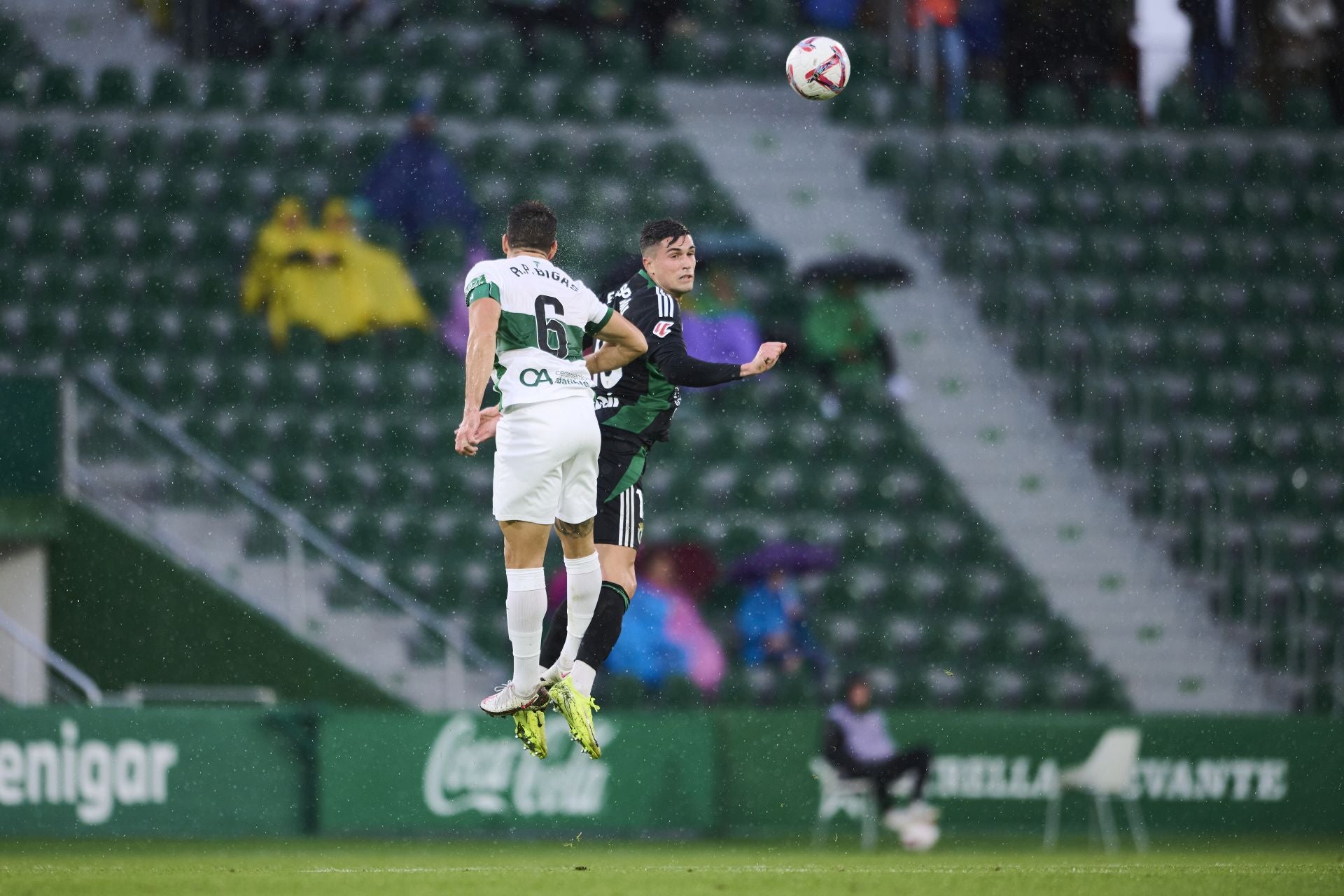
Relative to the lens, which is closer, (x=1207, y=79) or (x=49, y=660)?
(x=49, y=660)

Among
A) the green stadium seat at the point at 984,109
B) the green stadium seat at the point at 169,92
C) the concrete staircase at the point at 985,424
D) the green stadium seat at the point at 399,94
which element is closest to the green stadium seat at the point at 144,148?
the green stadium seat at the point at 169,92

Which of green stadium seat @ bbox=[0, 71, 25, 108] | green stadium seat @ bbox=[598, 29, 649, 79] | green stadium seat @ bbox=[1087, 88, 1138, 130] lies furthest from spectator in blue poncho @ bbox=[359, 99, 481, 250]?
green stadium seat @ bbox=[1087, 88, 1138, 130]

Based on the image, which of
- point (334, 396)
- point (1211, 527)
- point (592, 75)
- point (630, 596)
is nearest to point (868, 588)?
point (1211, 527)

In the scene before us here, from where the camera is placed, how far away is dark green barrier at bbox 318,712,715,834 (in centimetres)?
1371

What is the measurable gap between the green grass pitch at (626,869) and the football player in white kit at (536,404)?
0.93 metres

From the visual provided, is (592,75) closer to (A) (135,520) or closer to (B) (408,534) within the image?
(B) (408,534)

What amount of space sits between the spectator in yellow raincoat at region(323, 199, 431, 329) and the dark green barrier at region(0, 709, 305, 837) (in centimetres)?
391

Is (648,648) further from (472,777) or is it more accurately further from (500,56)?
(500,56)

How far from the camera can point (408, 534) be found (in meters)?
15.2

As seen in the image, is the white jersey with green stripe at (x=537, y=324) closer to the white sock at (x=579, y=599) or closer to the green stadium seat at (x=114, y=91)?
the white sock at (x=579, y=599)

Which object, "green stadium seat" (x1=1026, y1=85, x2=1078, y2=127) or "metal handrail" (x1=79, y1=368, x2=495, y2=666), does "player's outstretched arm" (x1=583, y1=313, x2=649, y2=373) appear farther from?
"green stadium seat" (x1=1026, y1=85, x2=1078, y2=127)

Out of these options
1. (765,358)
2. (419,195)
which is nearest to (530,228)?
(765,358)

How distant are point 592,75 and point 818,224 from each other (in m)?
2.55

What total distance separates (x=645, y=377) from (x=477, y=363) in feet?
3.85
